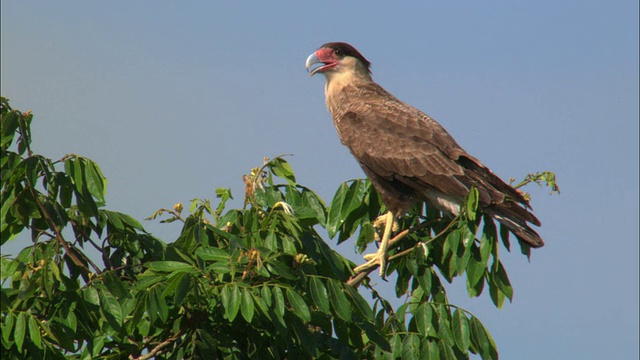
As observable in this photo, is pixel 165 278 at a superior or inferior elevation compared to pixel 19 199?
inferior

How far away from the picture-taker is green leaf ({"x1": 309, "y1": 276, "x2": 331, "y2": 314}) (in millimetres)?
5270

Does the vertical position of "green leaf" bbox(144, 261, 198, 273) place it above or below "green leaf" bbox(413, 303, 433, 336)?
above

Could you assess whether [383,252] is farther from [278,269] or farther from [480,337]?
[278,269]

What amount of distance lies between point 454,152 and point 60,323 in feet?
12.2

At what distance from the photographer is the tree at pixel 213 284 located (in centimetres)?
516

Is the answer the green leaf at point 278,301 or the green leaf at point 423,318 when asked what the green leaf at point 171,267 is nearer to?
the green leaf at point 278,301

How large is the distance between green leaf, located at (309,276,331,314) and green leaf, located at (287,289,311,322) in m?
0.14

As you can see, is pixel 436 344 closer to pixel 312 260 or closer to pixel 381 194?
pixel 312 260

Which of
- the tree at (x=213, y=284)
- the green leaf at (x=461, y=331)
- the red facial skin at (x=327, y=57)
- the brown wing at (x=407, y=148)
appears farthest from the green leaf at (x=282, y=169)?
the red facial skin at (x=327, y=57)

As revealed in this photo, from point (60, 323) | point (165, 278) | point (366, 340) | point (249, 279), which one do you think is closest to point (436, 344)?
point (366, 340)

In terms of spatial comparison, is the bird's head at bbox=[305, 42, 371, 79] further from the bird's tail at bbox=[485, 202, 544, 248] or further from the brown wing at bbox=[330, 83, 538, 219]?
the bird's tail at bbox=[485, 202, 544, 248]

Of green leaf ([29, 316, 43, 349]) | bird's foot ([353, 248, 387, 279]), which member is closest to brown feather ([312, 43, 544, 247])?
bird's foot ([353, 248, 387, 279])

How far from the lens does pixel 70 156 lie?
5.85 meters

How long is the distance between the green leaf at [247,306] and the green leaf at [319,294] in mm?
468
